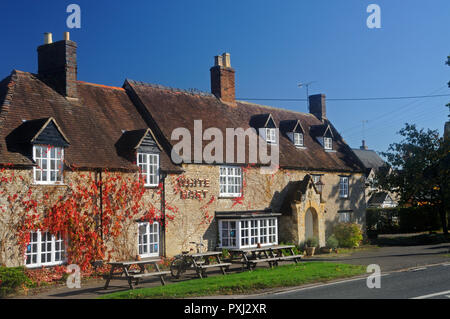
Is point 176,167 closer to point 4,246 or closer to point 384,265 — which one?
point 4,246

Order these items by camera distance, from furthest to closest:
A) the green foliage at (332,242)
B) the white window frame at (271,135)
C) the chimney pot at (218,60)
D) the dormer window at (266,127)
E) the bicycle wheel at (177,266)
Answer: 1. the chimney pot at (218,60)
2. the white window frame at (271,135)
3. the dormer window at (266,127)
4. the green foliage at (332,242)
5. the bicycle wheel at (177,266)

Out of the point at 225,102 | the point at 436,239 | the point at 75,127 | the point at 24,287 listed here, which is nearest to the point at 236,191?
the point at 225,102

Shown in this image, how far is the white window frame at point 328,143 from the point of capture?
3378 cm

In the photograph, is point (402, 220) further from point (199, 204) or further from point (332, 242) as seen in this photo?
point (199, 204)

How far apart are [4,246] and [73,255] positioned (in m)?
2.66

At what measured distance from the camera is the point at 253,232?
25.2 meters

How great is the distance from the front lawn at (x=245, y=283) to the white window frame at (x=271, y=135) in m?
12.2

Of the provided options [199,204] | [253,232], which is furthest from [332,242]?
[199,204]

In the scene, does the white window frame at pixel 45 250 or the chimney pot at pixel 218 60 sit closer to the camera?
the white window frame at pixel 45 250

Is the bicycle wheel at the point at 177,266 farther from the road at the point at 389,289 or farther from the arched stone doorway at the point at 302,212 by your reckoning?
the arched stone doorway at the point at 302,212

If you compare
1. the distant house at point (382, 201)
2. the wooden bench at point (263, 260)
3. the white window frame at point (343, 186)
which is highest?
the white window frame at point (343, 186)

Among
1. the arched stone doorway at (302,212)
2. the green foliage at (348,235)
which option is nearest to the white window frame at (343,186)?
the green foliage at (348,235)

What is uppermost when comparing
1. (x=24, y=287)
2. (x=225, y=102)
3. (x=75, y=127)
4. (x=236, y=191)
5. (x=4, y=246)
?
(x=225, y=102)
